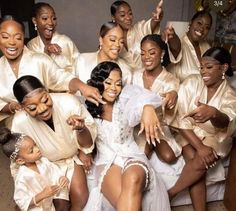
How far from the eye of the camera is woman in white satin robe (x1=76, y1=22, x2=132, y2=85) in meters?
2.14

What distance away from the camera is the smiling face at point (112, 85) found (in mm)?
1816

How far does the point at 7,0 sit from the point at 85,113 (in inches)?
101

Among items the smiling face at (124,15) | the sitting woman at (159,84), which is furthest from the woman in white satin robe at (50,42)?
the sitting woman at (159,84)

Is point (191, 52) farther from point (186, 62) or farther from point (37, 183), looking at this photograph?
point (37, 183)

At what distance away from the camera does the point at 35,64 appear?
206 cm

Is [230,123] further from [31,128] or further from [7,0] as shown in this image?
[7,0]

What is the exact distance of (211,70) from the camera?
1982 millimetres

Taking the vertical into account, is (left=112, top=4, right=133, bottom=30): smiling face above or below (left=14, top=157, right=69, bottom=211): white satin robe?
above

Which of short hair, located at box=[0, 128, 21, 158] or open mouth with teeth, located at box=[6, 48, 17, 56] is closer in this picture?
short hair, located at box=[0, 128, 21, 158]

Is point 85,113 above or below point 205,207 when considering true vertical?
above

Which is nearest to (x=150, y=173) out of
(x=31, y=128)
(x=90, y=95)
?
(x=90, y=95)

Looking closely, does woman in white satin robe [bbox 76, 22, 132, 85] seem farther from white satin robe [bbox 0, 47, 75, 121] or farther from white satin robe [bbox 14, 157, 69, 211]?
white satin robe [bbox 14, 157, 69, 211]

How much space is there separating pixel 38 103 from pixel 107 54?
663mm

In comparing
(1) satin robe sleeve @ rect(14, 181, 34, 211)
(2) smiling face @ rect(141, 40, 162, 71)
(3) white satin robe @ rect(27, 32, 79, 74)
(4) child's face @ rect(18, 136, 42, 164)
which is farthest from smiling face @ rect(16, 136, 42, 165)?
(3) white satin robe @ rect(27, 32, 79, 74)
